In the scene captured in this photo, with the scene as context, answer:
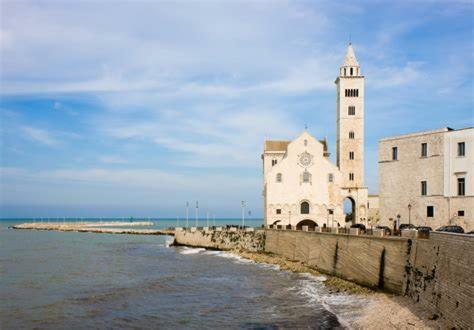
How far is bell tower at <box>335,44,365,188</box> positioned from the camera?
2886 inches

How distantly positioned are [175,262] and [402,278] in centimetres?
3245

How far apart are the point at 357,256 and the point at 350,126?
38.2m

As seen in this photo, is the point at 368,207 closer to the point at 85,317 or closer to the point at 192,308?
the point at 192,308

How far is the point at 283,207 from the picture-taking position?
2790 inches

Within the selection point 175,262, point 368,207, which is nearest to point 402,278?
→ point 175,262

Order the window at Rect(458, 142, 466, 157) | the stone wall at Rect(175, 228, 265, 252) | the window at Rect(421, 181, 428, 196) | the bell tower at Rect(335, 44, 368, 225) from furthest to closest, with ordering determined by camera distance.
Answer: the bell tower at Rect(335, 44, 368, 225) < the stone wall at Rect(175, 228, 265, 252) < the window at Rect(421, 181, 428, 196) < the window at Rect(458, 142, 466, 157)

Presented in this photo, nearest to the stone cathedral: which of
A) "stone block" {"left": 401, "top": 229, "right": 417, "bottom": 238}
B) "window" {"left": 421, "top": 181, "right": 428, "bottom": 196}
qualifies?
"window" {"left": 421, "top": 181, "right": 428, "bottom": 196}

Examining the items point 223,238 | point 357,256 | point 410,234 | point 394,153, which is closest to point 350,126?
point 394,153

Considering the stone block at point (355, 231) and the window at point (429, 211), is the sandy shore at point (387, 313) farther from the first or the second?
the window at point (429, 211)

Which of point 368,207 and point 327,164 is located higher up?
point 327,164

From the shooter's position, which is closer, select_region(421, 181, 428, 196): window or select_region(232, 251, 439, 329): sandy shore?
select_region(232, 251, 439, 329): sandy shore

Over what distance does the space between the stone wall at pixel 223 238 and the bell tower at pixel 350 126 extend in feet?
47.2

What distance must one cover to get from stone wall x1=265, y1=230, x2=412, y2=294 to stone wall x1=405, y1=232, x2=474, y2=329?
5.67ft

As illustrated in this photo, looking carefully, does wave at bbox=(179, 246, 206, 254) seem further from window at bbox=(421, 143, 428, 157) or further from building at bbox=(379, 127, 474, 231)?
window at bbox=(421, 143, 428, 157)
